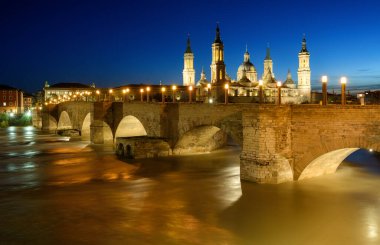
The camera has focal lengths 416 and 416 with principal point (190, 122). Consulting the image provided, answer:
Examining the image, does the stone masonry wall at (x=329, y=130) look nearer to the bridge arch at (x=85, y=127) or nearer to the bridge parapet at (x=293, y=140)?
the bridge parapet at (x=293, y=140)

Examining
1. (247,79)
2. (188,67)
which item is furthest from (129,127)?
(188,67)

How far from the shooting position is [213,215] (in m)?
14.4

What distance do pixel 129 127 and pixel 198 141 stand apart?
10.9 m

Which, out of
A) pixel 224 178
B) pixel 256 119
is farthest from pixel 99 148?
pixel 256 119

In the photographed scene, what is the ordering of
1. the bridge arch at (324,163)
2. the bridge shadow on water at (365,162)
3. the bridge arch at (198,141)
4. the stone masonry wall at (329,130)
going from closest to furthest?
the stone masonry wall at (329,130) < the bridge arch at (324,163) < the bridge shadow on water at (365,162) < the bridge arch at (198,141)

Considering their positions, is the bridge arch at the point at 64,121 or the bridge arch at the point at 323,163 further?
the bridge arch at the point at 64,121

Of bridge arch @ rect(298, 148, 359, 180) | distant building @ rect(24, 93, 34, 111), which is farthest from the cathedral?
distant building @ rect(24, 93, 34, 111)

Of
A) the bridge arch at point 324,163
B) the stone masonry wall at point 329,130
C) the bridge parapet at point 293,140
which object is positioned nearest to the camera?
the stone masonry wall at point 329,130

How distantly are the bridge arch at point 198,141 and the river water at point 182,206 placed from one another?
259 centimetres

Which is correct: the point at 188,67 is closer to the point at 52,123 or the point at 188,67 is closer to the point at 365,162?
the point at 52,123

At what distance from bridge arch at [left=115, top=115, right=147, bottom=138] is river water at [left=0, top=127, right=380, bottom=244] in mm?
12431

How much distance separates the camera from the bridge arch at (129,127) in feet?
119

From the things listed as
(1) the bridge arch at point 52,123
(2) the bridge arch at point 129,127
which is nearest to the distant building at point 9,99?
(1) the bridge arch at point 52,123

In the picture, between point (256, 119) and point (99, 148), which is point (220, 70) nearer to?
point (99, 148)
